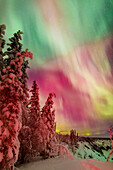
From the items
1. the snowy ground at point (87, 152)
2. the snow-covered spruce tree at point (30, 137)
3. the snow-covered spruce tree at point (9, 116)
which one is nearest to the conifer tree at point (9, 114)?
the snow-covered spruce tree at point (9, 116)

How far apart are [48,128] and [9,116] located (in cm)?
1055

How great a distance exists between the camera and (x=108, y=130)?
55.3 feet

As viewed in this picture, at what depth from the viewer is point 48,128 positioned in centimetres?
1848

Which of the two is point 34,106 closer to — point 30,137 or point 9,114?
point 30,137

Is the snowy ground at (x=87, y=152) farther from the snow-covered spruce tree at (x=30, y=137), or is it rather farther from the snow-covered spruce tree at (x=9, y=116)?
the snow-covered spruce tree at (x=9, y=116)

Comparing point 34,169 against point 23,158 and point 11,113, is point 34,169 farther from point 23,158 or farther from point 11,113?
point 11,113

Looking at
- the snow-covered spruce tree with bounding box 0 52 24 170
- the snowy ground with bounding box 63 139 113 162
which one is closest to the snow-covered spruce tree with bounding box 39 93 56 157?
the snow-covered spruce tree with bounding box 0 52 24 170

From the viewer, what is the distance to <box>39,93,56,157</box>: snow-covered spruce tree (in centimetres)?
1748

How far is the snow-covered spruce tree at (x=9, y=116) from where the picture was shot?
872 cm

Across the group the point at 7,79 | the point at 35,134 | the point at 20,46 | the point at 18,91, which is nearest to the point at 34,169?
the point at 35,134

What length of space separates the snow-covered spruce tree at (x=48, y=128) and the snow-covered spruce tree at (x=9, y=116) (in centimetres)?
874

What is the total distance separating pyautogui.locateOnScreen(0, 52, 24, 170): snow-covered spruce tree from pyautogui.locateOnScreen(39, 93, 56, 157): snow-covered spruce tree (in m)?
8.74

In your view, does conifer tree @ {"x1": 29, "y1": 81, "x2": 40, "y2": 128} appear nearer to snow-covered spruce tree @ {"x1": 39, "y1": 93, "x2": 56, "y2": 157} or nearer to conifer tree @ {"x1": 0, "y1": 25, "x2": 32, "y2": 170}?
snow-covered spruce tree @ {"x1": 39, "y1": 93, "x2": 56, "y2": 157}

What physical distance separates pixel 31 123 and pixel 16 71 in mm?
10631
